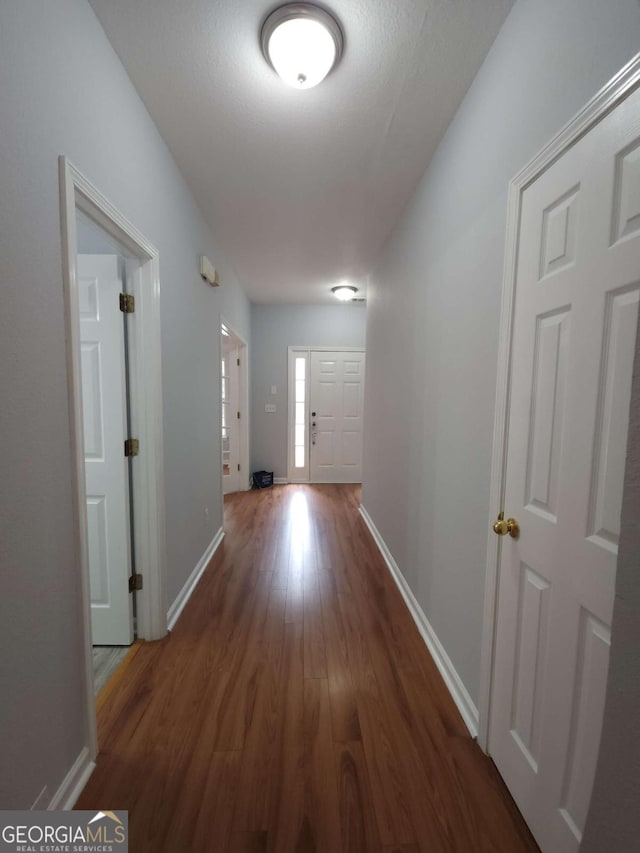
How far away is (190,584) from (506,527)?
6.93 ft

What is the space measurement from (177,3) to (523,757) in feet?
9.13

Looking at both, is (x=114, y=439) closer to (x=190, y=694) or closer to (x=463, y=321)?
(x=190, y=694)

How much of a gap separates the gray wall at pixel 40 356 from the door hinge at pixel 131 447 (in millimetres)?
692

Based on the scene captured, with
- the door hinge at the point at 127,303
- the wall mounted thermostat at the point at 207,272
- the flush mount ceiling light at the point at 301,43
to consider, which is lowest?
the door hinge at the point at 127,303

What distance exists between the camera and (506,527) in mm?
1210

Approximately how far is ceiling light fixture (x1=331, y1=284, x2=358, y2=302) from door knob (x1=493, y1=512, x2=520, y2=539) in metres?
3.75

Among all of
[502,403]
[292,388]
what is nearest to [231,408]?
[292,388]

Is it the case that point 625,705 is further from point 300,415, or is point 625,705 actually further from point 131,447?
point 300,415

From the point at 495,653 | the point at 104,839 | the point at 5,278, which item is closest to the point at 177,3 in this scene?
the point at 5,278

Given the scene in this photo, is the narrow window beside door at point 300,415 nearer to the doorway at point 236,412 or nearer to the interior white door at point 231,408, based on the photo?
the doorway at point 236,412

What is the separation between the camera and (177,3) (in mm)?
1221

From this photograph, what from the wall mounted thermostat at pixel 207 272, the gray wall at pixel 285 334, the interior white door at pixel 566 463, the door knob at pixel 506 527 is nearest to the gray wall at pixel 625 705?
the interior white door at pixel 566 463
